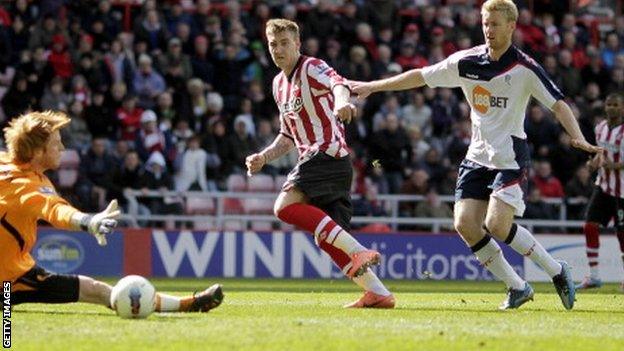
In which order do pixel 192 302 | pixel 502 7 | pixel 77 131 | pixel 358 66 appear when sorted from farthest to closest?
1. pixel 358 66
2. pixel 77 131
3. pixel 502 7
4. pixel 192 302

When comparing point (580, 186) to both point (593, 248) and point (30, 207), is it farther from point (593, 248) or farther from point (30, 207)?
point (30, 207)

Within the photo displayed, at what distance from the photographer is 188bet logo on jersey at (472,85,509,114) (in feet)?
39.7

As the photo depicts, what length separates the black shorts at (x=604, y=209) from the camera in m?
18.8

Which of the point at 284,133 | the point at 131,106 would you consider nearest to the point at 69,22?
the point at 131,106

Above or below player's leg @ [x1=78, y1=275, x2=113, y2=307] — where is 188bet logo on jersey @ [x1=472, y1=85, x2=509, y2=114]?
above

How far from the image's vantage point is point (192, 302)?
10.6m

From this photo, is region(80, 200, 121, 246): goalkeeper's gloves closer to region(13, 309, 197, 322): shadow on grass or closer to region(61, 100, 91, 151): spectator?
region(13, 309, 197, 322): shadow on grass

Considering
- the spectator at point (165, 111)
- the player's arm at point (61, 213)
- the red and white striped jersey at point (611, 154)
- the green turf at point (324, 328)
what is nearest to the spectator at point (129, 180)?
the spectator at point (165, 111)

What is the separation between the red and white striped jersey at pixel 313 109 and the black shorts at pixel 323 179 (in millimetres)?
76

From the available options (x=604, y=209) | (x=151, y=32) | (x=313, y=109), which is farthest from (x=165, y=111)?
(x=313, y=109)

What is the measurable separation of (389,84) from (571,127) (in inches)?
62.7

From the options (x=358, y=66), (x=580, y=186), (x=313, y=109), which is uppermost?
(x=358, y=66)

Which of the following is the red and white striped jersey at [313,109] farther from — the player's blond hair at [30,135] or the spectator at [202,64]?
the spectator at [202,64]

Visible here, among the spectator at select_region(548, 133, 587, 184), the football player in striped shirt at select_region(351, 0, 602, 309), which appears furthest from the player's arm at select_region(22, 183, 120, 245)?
the spectator at select_region(548, 133, 587, 184)
